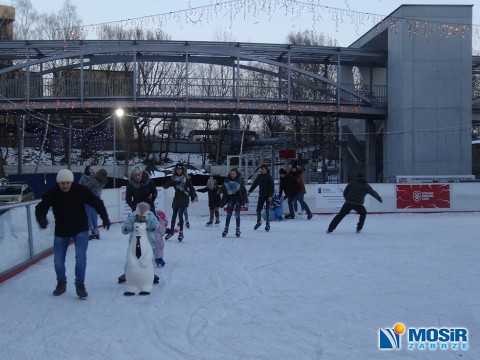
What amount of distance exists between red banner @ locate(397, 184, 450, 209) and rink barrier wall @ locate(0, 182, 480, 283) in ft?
0.32

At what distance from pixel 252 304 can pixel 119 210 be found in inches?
460

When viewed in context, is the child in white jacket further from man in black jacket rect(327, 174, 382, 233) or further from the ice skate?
man in black jacket rect(327, 174, 382, 233)

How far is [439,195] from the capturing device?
20859mm

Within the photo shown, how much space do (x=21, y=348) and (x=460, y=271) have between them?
19.3 feet

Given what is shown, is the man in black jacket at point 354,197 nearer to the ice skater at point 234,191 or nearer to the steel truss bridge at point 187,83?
the ice skater at point 234,191

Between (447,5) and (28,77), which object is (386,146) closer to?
(447,5)

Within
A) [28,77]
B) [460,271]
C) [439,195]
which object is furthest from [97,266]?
[28,77]

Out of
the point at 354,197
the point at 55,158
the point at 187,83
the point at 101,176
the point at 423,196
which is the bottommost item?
the point at 423,196

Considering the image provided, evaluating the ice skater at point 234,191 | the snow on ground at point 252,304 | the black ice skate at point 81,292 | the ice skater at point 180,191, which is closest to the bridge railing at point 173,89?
the ice skater at point 234,191

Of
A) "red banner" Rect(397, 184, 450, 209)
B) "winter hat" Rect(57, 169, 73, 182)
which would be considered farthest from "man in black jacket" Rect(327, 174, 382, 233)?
"winter hat" Rect(57, 169, 73, 182)

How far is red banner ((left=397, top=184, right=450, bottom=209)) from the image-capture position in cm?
2069

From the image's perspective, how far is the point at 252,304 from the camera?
657 centimetres

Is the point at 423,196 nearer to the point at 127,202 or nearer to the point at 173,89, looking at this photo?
the point at 127,202

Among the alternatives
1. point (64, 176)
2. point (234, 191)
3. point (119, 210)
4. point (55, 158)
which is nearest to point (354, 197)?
point (234, 191)
